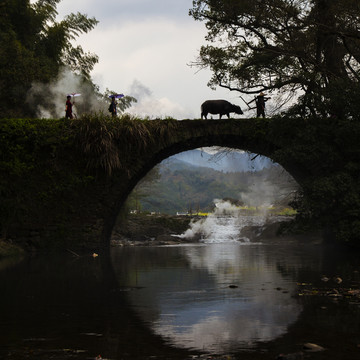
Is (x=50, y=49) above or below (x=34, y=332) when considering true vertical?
above

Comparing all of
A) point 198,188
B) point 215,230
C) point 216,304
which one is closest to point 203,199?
point 198,188

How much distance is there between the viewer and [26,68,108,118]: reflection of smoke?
84.6ft

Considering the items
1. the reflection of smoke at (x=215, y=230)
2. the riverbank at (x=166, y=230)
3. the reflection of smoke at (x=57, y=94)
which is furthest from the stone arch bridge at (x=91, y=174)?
the reflection of smoke at (x=215, y=230)

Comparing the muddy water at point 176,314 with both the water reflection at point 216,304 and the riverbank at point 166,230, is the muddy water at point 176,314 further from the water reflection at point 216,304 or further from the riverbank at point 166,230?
the riverbank at point 166,230

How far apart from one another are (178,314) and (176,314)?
0.08 ft

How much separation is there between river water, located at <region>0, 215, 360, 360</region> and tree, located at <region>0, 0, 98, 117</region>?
15.4m

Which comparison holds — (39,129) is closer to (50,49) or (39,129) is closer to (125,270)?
(125,270)

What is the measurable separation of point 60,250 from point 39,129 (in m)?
3.90

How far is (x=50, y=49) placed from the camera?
28938 millimetres

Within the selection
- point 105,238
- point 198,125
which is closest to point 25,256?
point 105,238

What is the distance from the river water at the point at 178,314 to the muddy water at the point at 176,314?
10 mm

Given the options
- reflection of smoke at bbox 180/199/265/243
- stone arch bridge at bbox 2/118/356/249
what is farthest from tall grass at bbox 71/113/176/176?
reflection of smoke at bbox 180/199/265/243

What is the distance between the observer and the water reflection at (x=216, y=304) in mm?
5203

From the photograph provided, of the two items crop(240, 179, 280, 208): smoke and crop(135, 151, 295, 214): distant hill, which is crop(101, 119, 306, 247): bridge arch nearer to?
crop(240, 179, 280, 208): smoke
